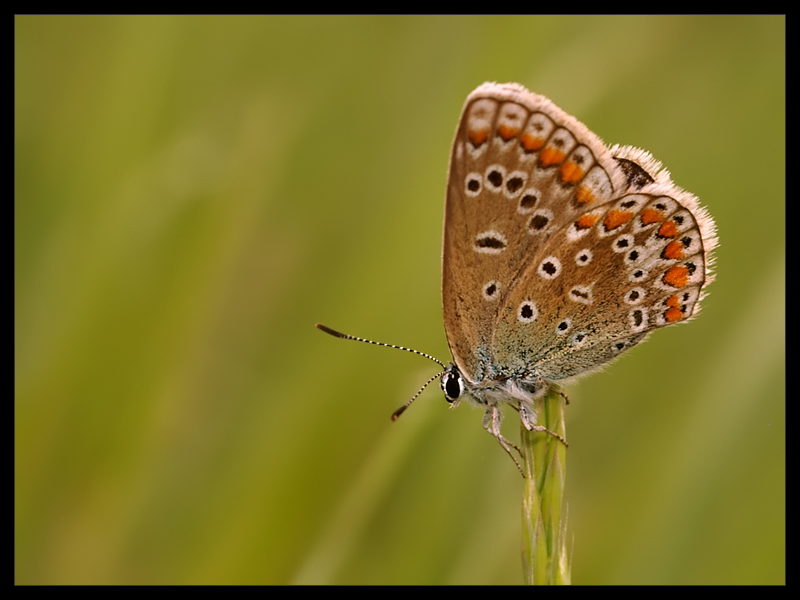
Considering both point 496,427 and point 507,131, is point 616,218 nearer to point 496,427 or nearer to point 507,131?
point 507,131

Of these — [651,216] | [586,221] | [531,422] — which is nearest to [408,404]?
[531,422]

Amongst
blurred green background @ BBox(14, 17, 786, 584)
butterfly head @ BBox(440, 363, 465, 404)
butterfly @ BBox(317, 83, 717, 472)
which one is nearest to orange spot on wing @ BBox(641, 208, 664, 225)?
butterfly @ BBox(317, 83, 717, 472)

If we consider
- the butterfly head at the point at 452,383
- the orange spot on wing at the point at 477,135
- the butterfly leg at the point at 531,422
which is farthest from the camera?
the butterfly head at the point at 452,383

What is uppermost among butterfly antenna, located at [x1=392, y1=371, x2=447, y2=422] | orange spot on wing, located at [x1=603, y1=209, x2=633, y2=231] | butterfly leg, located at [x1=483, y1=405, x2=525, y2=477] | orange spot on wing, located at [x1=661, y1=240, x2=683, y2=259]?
orange spot on wing, located at [x1=603, y1=209, x2=633, y2=231]

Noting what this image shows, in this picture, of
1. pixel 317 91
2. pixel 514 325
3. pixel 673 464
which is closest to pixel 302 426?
pixel 514 325

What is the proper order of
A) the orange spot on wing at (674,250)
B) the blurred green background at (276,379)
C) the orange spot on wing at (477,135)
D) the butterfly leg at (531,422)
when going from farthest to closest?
the orange spot on wing at (674,250), the orange spot on wing at (477,135), the blurred green background at (276,379), the butterfly leg at (531,422)

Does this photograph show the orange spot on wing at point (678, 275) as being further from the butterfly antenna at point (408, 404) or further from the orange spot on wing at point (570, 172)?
the butterfly antenna at point (408, 404)

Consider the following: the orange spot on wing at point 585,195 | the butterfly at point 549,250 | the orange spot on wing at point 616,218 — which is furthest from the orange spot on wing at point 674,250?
the orange spot on wing at point 585,195

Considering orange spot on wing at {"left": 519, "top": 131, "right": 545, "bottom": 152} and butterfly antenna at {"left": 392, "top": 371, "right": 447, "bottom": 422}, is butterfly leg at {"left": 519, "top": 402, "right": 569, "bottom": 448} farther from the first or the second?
orange spot on wing at {"left": 519, "top": 131, "right": 545, "bottom": 152}
